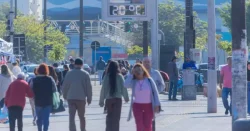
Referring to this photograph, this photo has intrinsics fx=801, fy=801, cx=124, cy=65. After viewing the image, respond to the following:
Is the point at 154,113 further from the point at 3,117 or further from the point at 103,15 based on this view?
the point at 103,15

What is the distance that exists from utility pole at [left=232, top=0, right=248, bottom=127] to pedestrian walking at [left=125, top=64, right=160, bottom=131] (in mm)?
1528

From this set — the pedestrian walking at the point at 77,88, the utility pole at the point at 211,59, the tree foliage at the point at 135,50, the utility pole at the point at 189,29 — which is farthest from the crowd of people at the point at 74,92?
the tree foliage at the point at 135,50

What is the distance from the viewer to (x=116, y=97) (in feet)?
56.0

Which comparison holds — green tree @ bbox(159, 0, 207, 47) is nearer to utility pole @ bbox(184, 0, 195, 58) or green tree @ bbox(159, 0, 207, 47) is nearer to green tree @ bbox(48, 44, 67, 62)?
green tree @ bbox(48, 44, 67, 62)

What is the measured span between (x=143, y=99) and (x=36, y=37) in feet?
179

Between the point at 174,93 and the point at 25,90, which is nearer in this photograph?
the point at 25,90

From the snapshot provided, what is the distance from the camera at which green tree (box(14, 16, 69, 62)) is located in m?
69.0

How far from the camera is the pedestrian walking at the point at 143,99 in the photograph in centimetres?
1555

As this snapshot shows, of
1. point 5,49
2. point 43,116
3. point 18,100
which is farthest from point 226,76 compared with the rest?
point 5,49

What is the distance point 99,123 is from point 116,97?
506 cm

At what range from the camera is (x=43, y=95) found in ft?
57.3

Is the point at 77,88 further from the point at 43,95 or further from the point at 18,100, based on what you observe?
the point at 18,100

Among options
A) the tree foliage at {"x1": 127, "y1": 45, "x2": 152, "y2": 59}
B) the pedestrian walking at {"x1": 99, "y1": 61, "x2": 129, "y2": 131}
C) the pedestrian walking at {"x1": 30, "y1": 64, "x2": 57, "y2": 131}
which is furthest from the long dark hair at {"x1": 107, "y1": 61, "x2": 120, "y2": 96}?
the tree foliage at {"x1": 127, "y1": 45, "x2": 152, "y2": 59}

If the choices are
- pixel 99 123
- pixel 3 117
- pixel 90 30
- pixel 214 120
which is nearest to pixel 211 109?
pixel 214 120
